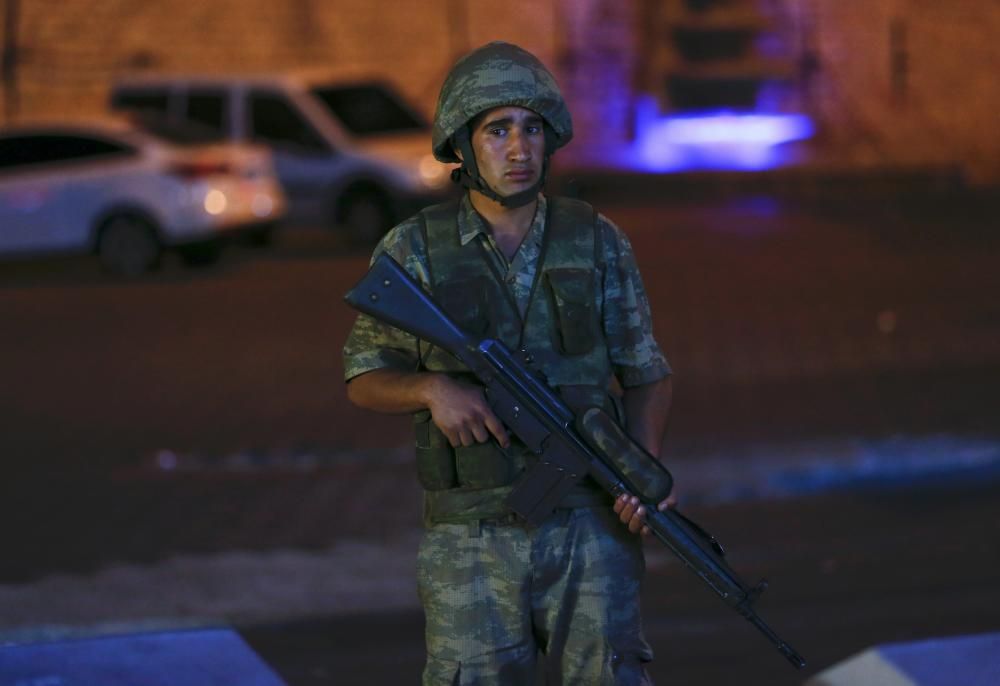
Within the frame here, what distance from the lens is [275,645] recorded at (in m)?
6.33

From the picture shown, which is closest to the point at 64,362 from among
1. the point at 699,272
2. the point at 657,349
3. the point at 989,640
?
the point at 699,272

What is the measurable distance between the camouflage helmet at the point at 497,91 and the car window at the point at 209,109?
15905 millimetres

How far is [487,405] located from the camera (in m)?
3.67

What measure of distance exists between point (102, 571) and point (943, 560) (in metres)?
3.18

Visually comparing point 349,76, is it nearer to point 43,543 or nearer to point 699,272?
point 699,272

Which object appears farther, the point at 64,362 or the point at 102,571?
the point at 64,362

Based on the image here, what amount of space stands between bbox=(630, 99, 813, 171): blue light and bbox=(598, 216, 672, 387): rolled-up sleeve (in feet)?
72.7

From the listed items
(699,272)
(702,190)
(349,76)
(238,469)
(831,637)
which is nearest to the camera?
(831,637)

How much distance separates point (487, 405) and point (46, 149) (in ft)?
46.4

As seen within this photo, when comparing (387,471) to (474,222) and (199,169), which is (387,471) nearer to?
(474,222)

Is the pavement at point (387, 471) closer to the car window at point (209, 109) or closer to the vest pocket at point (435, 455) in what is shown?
the vest pocket at point (435, 455)

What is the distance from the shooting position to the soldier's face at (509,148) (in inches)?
147

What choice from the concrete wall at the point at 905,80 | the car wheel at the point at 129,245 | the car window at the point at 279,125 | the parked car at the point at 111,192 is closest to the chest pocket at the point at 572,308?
the parked car at the point at 111,192

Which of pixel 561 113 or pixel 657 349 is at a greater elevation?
pixel 561 113
